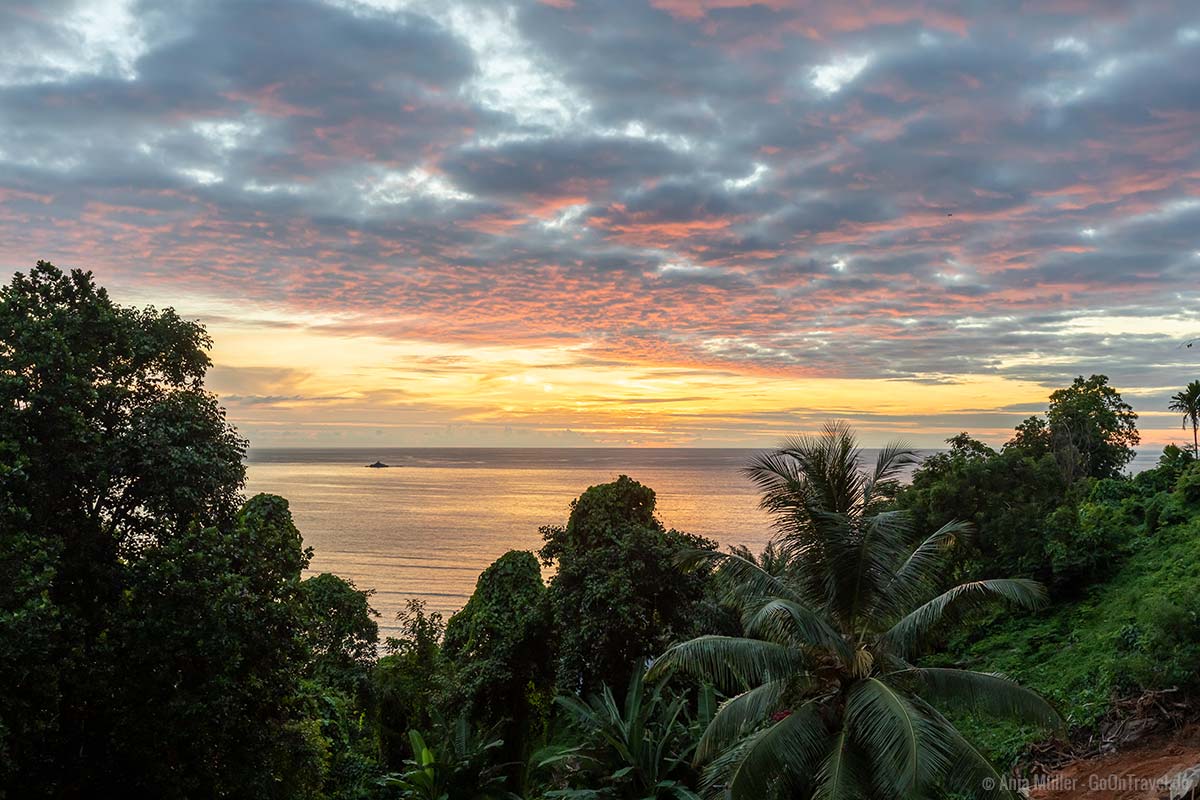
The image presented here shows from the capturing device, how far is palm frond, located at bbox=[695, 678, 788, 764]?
11.5m

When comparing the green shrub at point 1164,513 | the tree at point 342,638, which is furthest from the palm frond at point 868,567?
the green shrub at point 1164,513

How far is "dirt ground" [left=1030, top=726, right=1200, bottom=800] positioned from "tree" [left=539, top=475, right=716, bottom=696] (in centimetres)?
993

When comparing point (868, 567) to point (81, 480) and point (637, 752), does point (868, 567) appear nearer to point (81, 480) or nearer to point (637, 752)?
point (637, 752)

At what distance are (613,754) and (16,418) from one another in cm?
1293

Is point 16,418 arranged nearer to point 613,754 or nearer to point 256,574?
point 256,574

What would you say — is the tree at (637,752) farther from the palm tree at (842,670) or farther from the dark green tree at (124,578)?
the dark green tree at (124,578)

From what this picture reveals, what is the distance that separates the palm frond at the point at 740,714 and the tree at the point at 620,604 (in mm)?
10109

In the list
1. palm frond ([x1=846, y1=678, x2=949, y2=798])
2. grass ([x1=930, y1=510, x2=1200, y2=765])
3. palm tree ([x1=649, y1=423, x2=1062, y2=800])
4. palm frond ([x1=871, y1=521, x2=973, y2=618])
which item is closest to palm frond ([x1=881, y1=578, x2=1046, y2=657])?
palm tree ([x1=649, y1=423, x2=1062, y2=800])

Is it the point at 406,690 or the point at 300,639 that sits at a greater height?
the point at 300,639

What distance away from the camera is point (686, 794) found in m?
15.2

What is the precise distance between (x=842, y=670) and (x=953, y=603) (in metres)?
1.92

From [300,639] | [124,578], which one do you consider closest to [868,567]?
[300,639]

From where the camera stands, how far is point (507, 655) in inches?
1032

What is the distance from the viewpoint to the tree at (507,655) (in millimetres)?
25766
